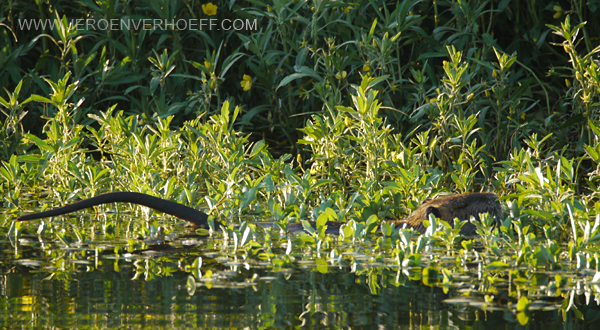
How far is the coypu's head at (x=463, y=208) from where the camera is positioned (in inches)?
137

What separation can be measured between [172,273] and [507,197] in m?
1.76

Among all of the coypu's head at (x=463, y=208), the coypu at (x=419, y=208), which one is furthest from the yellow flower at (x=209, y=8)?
the coypu's head at (x=463, y=208)

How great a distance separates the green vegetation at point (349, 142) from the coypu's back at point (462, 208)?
4.5 inches

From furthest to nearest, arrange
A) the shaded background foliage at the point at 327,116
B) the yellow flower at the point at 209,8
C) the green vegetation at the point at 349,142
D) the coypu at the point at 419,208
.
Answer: the yellow flower at the point at 209,8 < the shaded background foliage at the point at 327,116 < the coypu at the point at 419,208 < the green vegetation at the point at 349,142

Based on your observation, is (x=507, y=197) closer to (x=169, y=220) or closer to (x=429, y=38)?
(x=169, y=220)

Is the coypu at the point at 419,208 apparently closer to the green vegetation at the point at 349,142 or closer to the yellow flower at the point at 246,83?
the green vegetation at the point at 349,142

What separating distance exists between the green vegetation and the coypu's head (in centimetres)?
11

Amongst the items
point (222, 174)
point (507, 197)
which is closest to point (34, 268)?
point (222, 174)

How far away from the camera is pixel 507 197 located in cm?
342

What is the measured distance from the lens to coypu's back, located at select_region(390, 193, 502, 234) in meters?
3.49

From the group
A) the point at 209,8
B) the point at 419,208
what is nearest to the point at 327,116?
the point at 419,208

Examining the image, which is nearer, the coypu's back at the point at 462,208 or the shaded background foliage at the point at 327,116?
the coypu's back at the point at 462,208

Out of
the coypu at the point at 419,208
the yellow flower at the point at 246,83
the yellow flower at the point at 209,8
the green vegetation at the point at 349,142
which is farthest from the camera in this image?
the yellow flower at the point at 209,8

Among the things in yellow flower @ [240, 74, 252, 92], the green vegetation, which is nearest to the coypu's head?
the green vegetation
